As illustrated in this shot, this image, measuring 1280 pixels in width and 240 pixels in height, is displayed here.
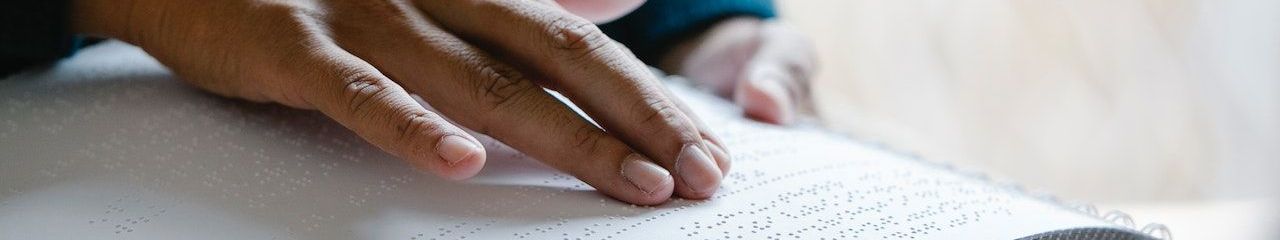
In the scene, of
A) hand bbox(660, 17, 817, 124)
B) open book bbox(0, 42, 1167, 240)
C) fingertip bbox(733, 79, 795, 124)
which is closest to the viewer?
open book bbox(0, 42, 1167, 240)

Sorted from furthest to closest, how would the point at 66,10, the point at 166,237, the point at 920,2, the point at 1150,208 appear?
the point at 920,2
the point at 1150,208
the point at 66,10
the point at 166,237

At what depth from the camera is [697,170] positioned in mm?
423

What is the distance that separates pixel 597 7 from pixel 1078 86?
89cm

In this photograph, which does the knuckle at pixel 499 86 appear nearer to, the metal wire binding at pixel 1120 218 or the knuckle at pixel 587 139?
the knuckle at pixel 587 139

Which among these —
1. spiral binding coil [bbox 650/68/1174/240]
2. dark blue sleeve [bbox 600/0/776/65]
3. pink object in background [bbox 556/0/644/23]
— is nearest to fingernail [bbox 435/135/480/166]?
pink object in background [bbox 556/0/644/23]

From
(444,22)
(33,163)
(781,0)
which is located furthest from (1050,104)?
(33,163)

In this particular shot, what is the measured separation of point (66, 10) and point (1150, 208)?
3.13 ft

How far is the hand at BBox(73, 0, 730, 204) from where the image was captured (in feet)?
1.38

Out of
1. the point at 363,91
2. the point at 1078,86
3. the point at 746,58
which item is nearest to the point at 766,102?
the point at 746,58

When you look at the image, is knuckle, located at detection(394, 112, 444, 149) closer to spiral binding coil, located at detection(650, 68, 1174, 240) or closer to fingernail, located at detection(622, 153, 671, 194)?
fingernail, located at detection(622, 153, 671, 194)

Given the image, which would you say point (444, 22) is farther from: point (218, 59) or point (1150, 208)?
point (1150, 208)

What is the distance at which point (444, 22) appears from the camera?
47 cm

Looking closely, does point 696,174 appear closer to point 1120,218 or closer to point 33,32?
point 1120,218

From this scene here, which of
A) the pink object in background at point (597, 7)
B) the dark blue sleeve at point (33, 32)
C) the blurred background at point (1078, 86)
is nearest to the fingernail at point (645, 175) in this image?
the pink object in background at point (597, 7)
